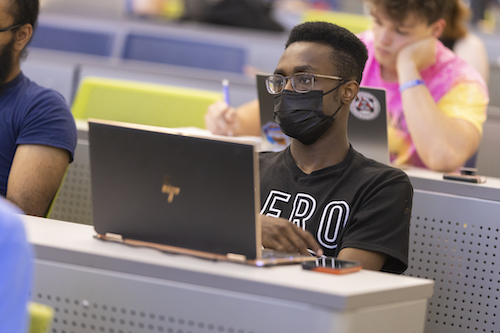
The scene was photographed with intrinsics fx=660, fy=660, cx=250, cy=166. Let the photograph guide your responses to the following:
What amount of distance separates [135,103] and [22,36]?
1.47m

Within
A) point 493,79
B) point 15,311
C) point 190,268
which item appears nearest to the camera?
point 15,311

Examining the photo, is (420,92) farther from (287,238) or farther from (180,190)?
(180,190)

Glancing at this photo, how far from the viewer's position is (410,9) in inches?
97.0

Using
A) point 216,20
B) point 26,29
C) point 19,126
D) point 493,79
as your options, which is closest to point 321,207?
point 19,126

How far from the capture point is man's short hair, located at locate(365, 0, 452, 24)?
8.00 feet

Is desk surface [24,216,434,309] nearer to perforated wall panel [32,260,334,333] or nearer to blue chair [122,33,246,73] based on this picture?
perforated wall panel [32,260,334,333]

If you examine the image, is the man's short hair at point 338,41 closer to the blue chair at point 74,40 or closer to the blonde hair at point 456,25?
the blonde hair at point 456,25

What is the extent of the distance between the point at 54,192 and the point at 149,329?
880 millimetres

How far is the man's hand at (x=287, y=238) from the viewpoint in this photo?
4.36ft

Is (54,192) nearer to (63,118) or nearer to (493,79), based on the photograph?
(63,118)

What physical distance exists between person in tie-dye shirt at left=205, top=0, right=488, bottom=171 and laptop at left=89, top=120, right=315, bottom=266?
133 cm

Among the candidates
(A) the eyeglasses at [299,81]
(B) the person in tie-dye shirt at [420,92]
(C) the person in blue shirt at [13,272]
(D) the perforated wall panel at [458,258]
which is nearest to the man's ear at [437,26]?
(B) the person in tie-dye shirt at [420,92]

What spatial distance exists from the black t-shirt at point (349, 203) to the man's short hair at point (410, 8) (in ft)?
3.25

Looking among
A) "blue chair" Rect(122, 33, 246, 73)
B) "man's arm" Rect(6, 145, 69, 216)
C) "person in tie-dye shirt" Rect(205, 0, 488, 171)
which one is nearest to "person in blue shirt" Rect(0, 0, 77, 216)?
"man's arm" Rect(6, 145, 69, 216)
